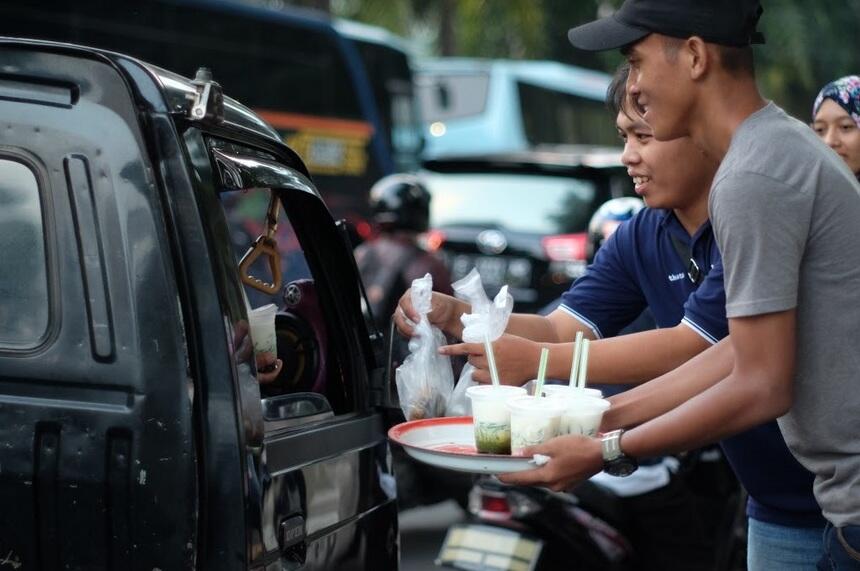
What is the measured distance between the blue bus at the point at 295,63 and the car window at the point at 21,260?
30.4 feet

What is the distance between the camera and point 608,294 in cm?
367

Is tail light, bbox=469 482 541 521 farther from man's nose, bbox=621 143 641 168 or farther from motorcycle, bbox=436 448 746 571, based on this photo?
man's nose, bbox=621 143 641 168

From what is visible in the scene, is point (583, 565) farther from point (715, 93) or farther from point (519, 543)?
point (715, 93)

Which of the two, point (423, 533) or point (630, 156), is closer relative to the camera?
point (630, 156)

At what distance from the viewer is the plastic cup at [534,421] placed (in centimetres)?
272

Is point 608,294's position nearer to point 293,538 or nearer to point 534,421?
point 534,421

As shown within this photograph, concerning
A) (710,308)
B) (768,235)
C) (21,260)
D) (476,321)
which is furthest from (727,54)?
(21,260)

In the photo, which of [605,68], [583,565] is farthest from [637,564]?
[605,68]

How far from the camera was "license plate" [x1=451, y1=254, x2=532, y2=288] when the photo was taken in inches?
385

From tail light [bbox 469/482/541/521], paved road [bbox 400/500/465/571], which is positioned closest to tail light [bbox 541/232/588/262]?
paved road [bbox 400/500/465/571]

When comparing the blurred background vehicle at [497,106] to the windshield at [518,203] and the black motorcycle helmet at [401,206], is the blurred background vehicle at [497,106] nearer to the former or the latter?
the windshield at [518,203]

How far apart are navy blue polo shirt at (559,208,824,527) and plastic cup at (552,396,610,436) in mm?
399

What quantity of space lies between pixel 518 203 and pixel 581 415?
7.28 meters

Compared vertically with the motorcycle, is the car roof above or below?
above
